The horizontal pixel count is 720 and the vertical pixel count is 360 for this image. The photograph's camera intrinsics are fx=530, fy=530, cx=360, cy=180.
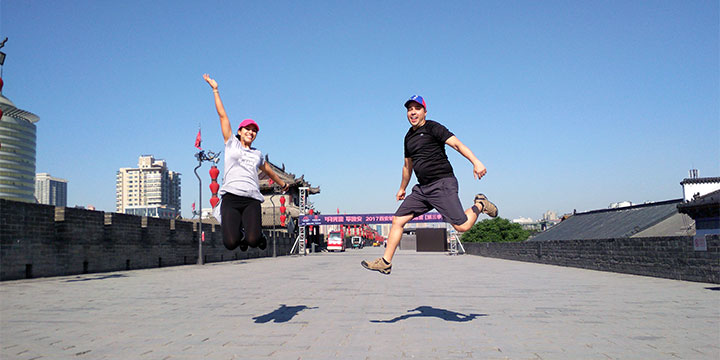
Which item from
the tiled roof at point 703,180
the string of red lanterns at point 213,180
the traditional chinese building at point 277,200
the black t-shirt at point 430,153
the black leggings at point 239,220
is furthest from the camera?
the traditional chinese building at point 277,200

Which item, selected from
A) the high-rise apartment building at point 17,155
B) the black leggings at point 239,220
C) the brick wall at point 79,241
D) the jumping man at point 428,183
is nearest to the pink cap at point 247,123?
the black leggings at point 239,220

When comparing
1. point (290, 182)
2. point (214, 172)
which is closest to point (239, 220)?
point (214, 172)

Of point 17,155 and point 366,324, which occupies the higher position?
point 17,155

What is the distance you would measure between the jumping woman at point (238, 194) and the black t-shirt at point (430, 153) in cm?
184

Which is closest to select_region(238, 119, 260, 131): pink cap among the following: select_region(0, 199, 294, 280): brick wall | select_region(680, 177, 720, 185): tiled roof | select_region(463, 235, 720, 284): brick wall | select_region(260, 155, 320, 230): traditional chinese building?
select_region(463, 235, 720, 284): brick wall

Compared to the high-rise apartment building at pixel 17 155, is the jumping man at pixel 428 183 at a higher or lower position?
lower

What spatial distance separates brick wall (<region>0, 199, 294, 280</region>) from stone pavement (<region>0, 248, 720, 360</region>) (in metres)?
5.47

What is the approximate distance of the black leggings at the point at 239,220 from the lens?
6016 mm

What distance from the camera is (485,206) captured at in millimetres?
6094

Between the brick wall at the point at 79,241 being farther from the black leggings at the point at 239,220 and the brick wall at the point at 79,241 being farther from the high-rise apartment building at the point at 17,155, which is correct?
the high-rise apartment building at the point at 17,155

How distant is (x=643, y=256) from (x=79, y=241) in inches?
705

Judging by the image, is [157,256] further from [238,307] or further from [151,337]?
[151,337]

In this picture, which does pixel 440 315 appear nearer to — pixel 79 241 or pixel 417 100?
pixel 417 100

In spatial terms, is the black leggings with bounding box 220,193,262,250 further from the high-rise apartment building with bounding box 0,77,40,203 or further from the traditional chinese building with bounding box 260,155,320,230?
the high-rise apartment building with bounding box 0,77,40,203
